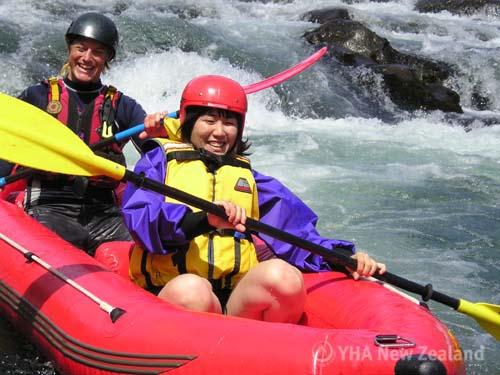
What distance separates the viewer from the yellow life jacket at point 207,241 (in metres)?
2.57

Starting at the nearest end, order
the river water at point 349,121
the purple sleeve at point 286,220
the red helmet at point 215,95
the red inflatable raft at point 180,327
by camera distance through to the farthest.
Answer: the red inflatable raft at point 180,327 < the red helmet at point 215,95 < the purple sleeve at point 286,220 < the river water at point 349,121

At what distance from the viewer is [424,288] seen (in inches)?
107

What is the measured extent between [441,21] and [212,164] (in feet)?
38.6

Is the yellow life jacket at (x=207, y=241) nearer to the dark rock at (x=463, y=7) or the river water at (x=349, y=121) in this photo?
the river water at (x=349, y=121)

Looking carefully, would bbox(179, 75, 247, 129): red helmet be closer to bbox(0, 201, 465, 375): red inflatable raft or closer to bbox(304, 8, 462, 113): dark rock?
bbox(0, 201, 465, 375): red inflatable raft

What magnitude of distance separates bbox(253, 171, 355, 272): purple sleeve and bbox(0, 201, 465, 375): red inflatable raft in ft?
0.26

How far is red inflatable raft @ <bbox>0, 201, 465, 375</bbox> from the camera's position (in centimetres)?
198

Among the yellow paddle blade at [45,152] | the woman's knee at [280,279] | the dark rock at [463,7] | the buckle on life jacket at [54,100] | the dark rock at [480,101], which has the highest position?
the dark rock at [463,7]

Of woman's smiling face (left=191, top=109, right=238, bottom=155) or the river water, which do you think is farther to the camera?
the river water

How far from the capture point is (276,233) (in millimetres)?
2594

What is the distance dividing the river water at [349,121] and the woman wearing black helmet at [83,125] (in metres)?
0.58

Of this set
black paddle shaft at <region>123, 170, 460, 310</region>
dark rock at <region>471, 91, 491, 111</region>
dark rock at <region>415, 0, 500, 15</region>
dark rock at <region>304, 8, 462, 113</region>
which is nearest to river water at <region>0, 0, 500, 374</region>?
dark rock at <region>471, 91, 491, 111</region>

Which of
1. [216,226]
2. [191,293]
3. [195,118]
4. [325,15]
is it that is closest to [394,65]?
[325,15]

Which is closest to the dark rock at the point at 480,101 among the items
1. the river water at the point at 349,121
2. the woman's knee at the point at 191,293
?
the river water at the point at 349,121
